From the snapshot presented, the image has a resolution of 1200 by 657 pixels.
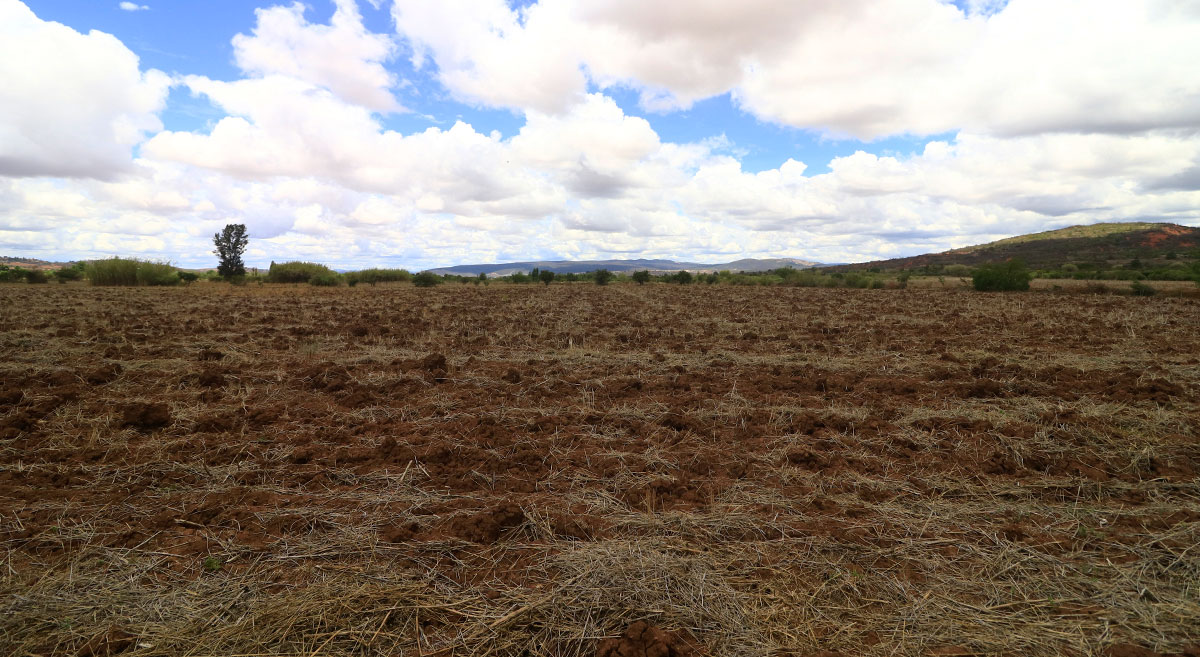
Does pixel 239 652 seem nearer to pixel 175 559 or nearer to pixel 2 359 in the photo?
pixel 175 559

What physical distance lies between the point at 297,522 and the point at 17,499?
226 centimetres

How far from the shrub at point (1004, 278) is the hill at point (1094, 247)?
3305 cm

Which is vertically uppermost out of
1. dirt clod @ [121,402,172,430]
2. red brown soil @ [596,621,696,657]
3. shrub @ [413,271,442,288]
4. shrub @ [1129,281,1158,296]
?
shrub @ [413,271,442,288]

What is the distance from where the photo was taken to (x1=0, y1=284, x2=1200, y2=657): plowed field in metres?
2.66

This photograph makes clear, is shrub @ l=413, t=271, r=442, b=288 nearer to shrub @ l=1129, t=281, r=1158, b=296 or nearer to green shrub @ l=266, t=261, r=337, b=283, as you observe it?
green shrub @ l=266, t=261, r=337, b=283

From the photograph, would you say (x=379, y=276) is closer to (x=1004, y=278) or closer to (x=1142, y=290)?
(x=1004, y=278)

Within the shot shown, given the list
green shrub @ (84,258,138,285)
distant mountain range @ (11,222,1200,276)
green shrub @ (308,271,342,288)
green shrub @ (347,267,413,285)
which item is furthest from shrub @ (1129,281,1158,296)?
green shrub @ (84,258,138,285)

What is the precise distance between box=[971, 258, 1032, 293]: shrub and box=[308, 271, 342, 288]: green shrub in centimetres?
4256

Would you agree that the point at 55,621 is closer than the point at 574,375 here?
Yes

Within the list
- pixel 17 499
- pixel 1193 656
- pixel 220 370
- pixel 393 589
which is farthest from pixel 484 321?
pixel 1193 656

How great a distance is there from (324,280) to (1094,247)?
9267cm

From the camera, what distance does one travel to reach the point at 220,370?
8156mm

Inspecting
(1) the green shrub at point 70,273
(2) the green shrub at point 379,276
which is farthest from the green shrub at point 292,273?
(1) the green shrub at point 70,273

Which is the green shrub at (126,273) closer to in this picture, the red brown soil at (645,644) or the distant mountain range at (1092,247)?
the distant mountain range at (1092,247)
